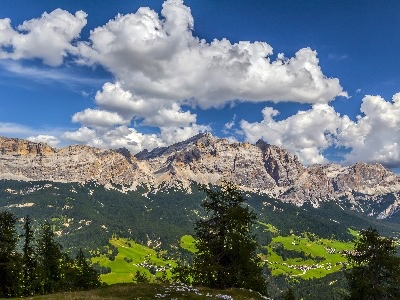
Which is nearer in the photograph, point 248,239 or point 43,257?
point 248,239

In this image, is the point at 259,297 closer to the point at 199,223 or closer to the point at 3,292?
the point at 199,223

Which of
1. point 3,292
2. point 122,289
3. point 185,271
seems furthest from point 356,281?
point 3,292

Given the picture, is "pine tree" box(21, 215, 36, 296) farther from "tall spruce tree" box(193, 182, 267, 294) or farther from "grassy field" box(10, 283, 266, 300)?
"tall spruce tree" box(193, 182, 267, 294)

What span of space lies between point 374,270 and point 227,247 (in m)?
27.1

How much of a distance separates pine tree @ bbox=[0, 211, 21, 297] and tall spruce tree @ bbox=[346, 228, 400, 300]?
60634 mm

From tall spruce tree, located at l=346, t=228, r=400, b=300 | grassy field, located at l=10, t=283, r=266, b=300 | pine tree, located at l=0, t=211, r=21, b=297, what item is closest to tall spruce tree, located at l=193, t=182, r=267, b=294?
grassy field, located at l=10, t=283, r=266, b=300

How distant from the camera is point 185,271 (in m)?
62.9

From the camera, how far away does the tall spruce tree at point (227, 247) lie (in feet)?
184

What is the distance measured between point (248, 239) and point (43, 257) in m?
50.4

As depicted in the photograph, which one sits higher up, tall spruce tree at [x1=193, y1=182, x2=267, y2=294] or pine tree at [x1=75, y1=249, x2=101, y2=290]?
tall spruce tree at [x1=193, y1=182, x2=267, y2=294]

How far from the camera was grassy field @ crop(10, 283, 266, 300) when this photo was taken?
42.7 metres

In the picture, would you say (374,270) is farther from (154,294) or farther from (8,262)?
(8,262)

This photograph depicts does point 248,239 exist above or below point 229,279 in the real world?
above

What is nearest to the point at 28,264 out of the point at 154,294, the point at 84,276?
the point at 84,276
